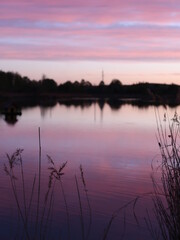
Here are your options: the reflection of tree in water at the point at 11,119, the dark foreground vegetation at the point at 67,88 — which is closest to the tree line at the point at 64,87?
the dark foreground vegetation at the point at 67,88

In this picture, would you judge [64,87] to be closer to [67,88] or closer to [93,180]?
[67,88]

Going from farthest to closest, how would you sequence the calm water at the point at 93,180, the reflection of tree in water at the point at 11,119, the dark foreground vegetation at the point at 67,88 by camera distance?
the dark foreground vegetation at the point at 67,88 < the reflection of tree in water at the point at 11,119 < the calm water at the point at 93,180

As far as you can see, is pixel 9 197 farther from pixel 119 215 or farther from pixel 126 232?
pixel 126 232

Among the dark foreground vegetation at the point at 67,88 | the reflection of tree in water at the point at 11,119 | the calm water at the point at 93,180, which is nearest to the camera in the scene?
the calm water at the point at 93,180

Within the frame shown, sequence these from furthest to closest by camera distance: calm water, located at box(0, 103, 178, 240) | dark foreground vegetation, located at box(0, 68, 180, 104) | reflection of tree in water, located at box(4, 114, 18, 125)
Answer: dark foreground vegetation, located at box(0, 68, 180, 104) → reflection of tree in water, located at box(4, 114, 18, 125) → calm water, located at box(0, 103, 178, 240)

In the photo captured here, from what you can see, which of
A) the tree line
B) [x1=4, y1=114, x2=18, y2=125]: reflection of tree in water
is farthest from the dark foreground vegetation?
[x1=4, y1=114, x2=18, y2=125]: reflection of tree in water

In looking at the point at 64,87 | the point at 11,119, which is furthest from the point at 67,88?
the point at 11,119

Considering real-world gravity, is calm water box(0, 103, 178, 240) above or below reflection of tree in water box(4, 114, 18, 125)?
above

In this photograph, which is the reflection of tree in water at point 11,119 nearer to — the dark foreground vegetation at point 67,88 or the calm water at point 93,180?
the calm water at point 93,180

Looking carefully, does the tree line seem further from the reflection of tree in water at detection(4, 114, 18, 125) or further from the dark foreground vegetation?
the reflection of tree in water at detection(4, 114, 18, 125)

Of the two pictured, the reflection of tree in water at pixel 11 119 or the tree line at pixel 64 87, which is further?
the tree line at pixel 64 87

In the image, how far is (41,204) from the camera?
8.59 m

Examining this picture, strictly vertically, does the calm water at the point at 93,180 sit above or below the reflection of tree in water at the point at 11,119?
above

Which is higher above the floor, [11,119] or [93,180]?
[93,180]
